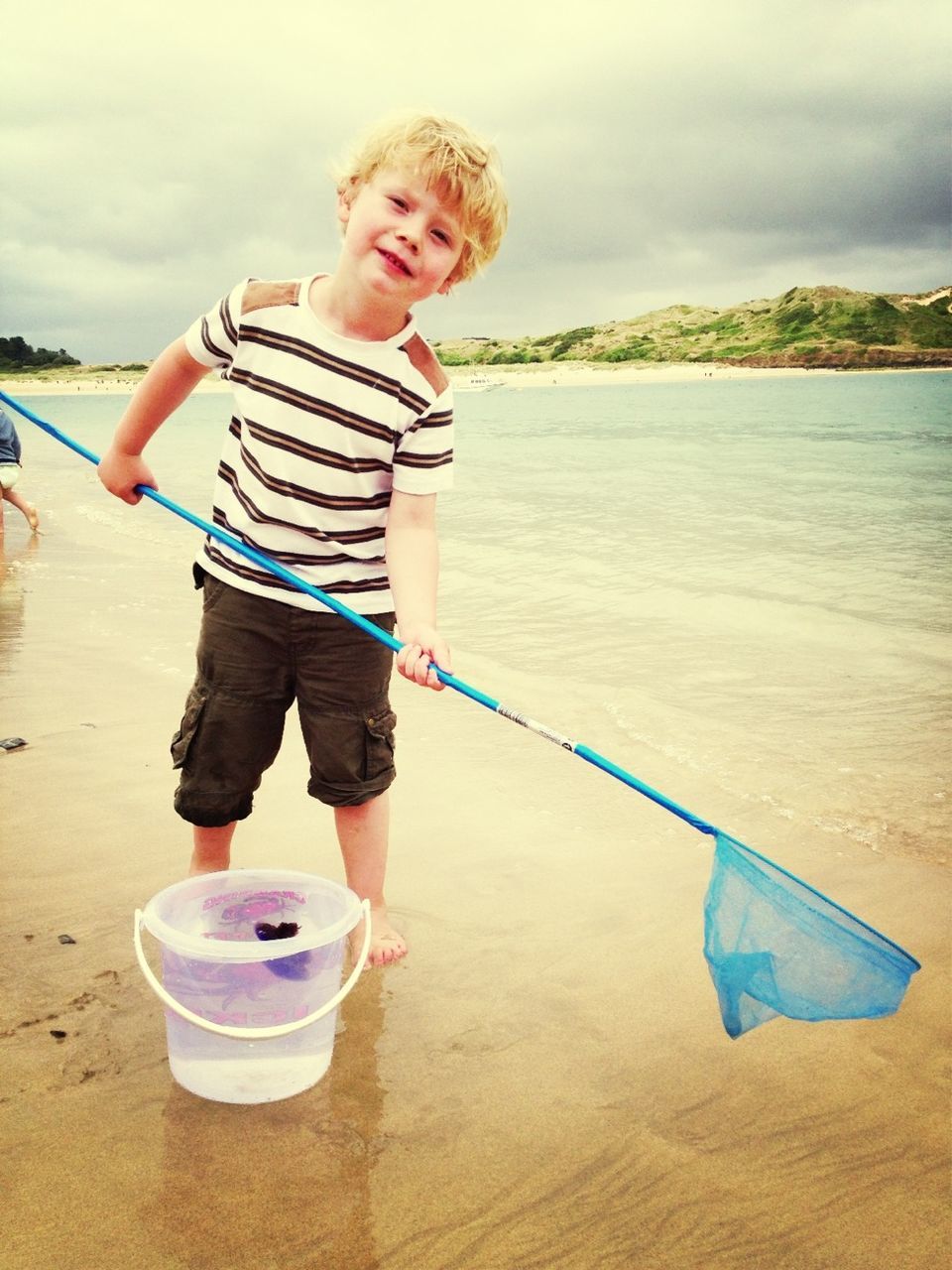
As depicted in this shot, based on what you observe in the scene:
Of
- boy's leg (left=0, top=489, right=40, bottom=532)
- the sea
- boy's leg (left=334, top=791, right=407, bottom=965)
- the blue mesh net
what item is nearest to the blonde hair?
boy's leg (left=334, top=791, right=407, bottom=965)

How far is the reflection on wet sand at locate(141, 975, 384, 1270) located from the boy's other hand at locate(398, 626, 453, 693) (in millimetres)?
718

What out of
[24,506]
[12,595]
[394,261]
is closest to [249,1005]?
[394,261]

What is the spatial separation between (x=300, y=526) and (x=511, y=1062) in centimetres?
114

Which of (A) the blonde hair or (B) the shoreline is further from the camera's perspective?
(B) the shoreline

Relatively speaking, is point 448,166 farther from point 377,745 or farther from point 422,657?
point 377,745

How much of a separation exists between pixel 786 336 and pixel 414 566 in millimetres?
66421

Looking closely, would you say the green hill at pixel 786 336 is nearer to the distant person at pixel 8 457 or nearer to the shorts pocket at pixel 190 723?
the distant person at pixel 8 457

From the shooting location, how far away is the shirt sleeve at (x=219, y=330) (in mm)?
2145

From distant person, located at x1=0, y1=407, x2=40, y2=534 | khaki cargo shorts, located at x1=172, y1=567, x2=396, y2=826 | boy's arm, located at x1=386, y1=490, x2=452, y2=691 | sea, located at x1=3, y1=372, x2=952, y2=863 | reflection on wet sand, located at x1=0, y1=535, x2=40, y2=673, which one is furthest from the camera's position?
distant person, located at x1=0, y1=407, x2=40, y2=534

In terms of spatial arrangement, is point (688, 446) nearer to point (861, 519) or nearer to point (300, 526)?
point (861, 519)

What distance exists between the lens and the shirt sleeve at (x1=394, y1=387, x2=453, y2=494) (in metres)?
2.18

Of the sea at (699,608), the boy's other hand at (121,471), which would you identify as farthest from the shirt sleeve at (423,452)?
the sea at (699,608)

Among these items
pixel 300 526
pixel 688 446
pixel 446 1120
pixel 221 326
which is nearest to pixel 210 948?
pixel 446 1120

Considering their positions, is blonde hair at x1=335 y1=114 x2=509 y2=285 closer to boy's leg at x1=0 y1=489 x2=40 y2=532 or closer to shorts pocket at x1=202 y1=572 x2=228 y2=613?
shorts pocket at x1=202 y1=572 x2=228 y2=613
